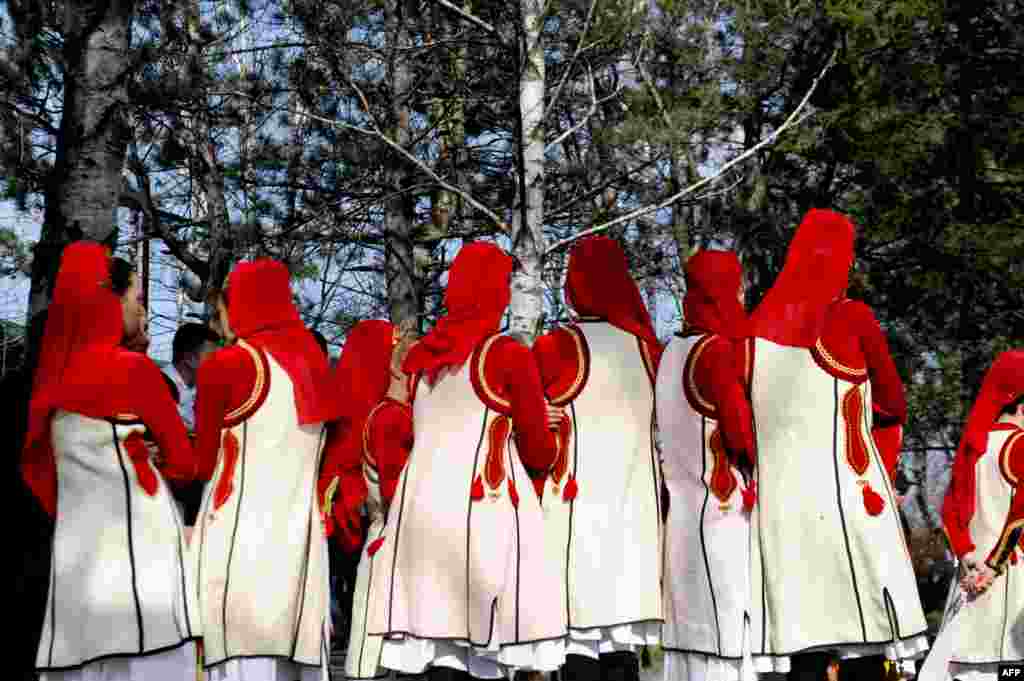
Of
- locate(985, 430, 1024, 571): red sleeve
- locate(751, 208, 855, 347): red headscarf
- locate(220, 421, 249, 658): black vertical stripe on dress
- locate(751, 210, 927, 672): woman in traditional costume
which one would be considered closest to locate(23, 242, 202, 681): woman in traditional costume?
locate(220, 421, 249, 658): black vertical stripe on dress

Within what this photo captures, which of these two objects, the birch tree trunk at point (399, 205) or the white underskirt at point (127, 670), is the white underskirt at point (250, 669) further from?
the birch tree trunk at point (399, 205)

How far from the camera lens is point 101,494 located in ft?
19.8

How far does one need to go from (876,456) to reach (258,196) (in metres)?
7.27

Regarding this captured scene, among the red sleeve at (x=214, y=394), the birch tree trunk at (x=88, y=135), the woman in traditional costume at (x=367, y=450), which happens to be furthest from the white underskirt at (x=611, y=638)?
the birch tree trunk at (x=88, y=135)

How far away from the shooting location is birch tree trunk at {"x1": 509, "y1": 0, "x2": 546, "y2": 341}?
37.7ft

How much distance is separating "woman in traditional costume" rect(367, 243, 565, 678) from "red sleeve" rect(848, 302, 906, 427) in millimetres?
1380

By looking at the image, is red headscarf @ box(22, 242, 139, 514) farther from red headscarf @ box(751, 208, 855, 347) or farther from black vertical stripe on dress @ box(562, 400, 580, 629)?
red headscarf @ box(751, 208, 855, 347)

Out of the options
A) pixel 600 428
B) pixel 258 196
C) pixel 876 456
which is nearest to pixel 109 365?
pixel 600 428

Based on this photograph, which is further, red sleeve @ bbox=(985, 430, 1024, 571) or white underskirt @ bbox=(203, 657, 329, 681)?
red sleeve @ bbox=(985, 430, 1024, 571)

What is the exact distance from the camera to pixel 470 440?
22.9ft

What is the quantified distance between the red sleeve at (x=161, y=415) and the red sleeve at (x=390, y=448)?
150 centimetres

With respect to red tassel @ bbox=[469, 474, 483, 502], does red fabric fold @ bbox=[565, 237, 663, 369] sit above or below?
above

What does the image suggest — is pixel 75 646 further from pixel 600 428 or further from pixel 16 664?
pixel 600 428

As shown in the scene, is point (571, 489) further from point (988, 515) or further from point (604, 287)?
point (988, 515)
